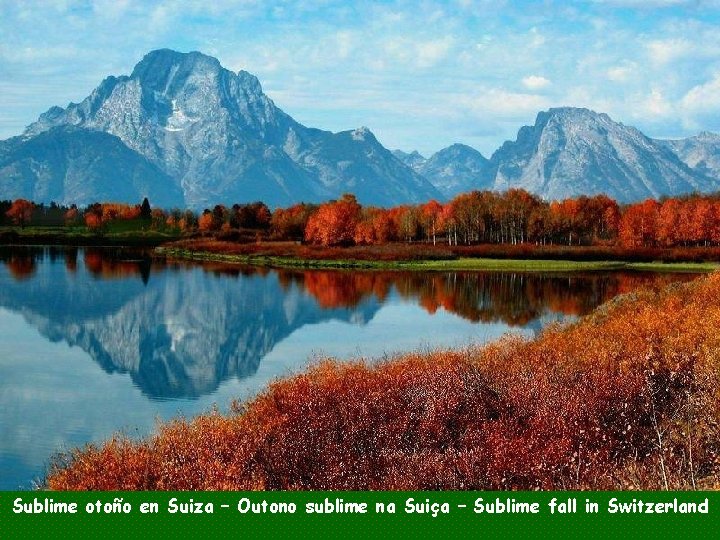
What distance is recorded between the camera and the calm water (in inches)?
1316

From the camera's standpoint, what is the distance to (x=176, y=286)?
90.2 metres

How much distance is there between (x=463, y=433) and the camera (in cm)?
2077

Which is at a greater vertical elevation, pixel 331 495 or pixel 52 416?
pixel 331 495

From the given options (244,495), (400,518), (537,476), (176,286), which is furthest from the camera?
(176,286)

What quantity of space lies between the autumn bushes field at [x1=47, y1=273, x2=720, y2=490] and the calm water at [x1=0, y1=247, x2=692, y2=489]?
7726 mm

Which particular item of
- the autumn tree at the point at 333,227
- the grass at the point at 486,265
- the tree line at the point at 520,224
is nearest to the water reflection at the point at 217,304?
the grass at the point at 486,265

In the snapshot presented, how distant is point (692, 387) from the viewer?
899 inches

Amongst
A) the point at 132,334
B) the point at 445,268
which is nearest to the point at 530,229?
the point at 445,268

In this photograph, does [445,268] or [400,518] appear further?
[445,268]

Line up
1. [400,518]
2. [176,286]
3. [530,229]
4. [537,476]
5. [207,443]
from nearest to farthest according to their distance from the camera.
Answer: [400,518] < [537,476] < [207,443] < [176,286] < [530,229]

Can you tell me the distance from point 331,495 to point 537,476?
575 cm

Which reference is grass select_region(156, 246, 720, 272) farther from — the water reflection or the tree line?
the tree line

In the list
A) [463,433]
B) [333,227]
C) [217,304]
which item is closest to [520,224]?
[333,227]

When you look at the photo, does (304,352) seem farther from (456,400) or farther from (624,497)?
(624,497)
